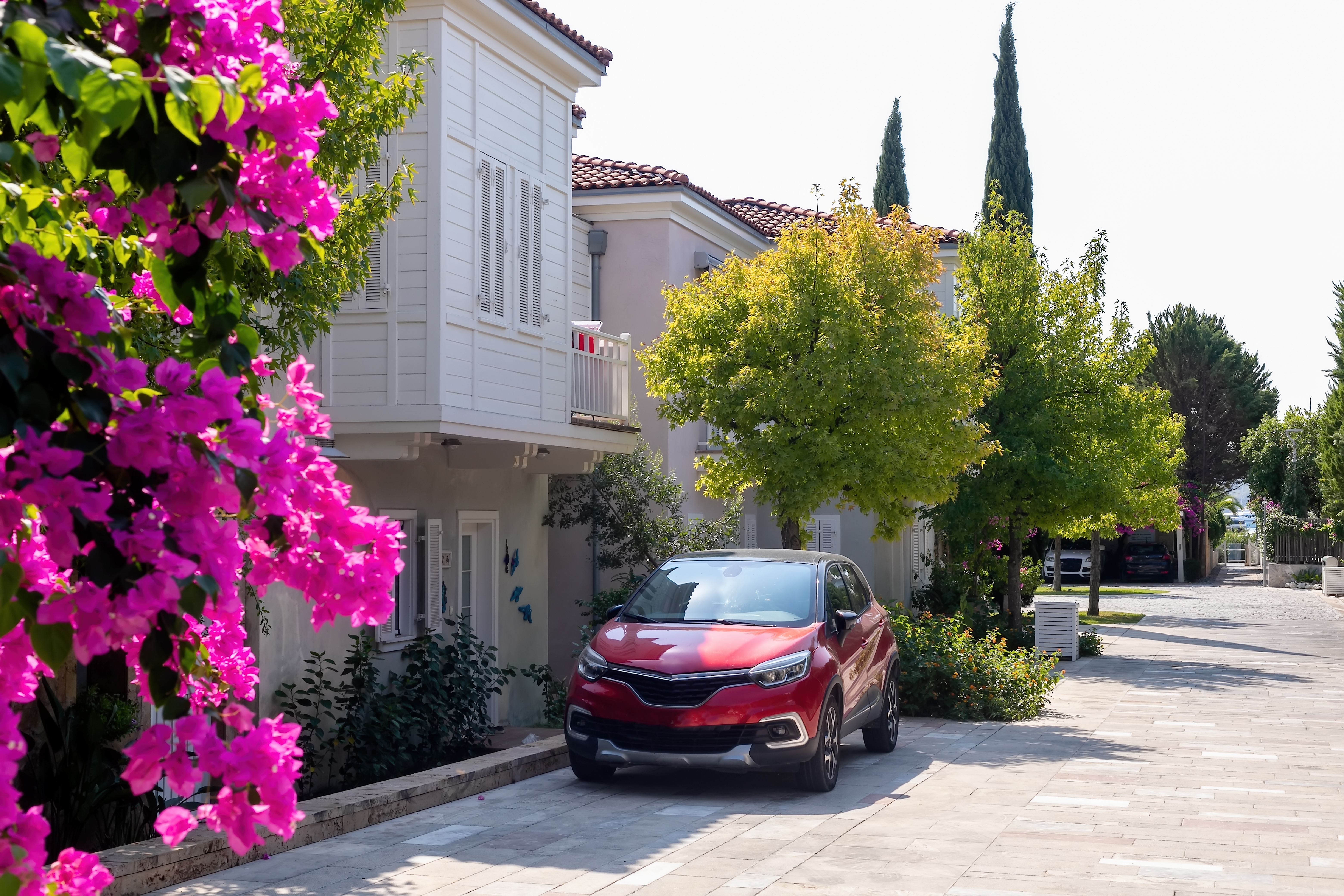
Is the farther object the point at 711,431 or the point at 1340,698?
the point at 711,431

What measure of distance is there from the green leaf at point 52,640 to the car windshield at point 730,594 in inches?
357

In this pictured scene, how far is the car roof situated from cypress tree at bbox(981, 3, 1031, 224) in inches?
1088

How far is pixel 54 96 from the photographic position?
6.95ft

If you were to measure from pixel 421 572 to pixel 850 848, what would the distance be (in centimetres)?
739

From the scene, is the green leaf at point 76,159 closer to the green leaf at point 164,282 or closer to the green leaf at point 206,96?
the green leaf at point 164,282

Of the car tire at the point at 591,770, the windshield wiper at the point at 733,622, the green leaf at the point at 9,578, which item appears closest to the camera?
the green leaf at the point at 9,578

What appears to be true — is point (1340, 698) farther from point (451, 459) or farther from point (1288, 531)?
point (1288, 531)

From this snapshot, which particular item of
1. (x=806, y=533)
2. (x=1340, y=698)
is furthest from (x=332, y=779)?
(x=1340, y=698)

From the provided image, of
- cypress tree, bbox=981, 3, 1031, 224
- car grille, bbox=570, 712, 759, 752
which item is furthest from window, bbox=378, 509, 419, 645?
cypress tree, bbox=981, 3, 1031, 224

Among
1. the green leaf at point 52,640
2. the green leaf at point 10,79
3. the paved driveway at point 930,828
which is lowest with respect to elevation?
the paved driveway at point 930,828

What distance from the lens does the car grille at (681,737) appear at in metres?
10.1

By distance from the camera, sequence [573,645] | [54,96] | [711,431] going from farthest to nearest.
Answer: [711,431]
[573,645]
[54,96]

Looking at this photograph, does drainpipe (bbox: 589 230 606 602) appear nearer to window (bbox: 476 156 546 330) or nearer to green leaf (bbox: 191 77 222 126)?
window (bbox: 476 156 546 330)

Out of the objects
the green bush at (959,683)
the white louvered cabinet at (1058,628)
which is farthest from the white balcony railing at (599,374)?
the white louvered cabinet at (1058,628)
